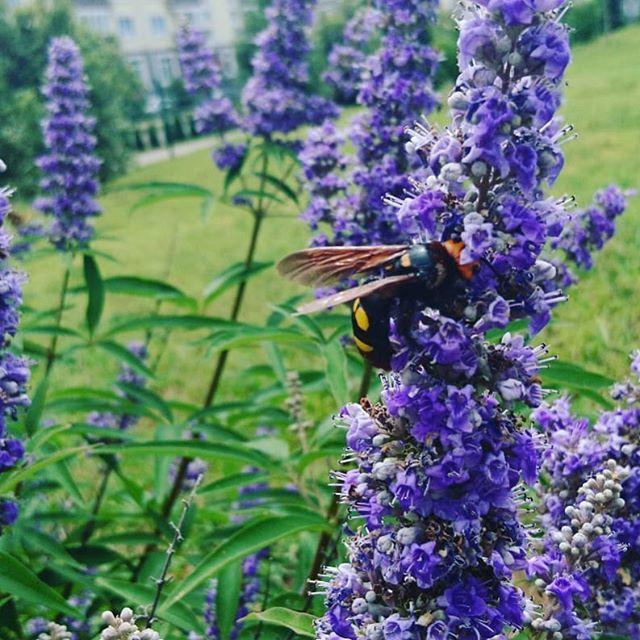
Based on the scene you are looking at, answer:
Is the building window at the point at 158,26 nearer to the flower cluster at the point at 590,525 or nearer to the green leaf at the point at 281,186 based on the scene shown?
the green leaf at the point at 281,186

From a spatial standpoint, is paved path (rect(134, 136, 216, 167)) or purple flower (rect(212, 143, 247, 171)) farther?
paved path (rect(134, 136, 216, 167))

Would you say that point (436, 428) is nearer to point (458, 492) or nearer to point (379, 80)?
point (458, 492)

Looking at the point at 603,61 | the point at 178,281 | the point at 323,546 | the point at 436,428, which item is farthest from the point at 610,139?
the point at 436,428

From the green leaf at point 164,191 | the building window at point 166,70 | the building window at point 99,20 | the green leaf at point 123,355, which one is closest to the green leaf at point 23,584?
the green leaf at point 123,355

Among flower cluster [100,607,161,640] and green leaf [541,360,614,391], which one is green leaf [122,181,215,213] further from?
flower cluster [100,607,161,640]

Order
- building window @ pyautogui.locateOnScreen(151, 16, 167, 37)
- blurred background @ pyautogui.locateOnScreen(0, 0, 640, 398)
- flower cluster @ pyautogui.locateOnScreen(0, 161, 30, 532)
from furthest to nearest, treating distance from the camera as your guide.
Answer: building window @ pyautogui.locateOnScreen(151, 16, 167, 37) → blurred background @ pyautogui.locateOnScreen(0, 0, 640, 398) → flower cluster @ pyautogui.locateOnScreen(0, 161, 30, 532)

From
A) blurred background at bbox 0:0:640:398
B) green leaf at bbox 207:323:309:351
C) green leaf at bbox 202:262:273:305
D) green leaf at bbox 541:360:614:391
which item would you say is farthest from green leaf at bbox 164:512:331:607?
green leaf at bbox 202:262:273:305
